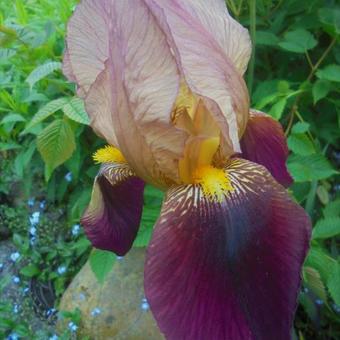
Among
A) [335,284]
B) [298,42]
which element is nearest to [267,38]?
[298,42]

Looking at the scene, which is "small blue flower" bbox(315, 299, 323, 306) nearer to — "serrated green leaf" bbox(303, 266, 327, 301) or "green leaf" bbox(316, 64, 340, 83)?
"serrated green leaf" bbox(303, 266, 327, 301)

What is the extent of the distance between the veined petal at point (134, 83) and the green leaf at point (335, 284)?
0.81 metres

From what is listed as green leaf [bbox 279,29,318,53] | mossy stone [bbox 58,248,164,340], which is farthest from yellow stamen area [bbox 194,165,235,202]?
mossy stone [bbox 58,248,164,340]

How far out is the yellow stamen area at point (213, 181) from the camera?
0.92 m

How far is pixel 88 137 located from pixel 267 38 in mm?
910

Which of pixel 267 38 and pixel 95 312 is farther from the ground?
pixel 267 38

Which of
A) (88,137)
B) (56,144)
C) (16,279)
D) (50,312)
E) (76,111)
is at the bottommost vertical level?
(50,312)

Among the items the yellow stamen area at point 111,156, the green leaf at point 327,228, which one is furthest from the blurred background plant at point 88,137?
the yellow stamen area at point 111,156

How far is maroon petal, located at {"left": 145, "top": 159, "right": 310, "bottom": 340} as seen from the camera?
0.85 metres

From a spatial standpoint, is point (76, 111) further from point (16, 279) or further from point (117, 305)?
point (16, 279)

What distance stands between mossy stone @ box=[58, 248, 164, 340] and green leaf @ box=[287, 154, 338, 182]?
35.7 inches

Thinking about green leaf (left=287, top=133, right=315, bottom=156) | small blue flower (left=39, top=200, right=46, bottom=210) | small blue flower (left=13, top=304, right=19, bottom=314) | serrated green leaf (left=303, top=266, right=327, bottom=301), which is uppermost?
green leaf (left=287, top=133, right=315, bottom=156)

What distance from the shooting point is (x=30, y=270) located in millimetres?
2758

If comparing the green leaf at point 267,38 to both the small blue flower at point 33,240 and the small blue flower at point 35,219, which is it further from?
the small blue flower at point 33,240
